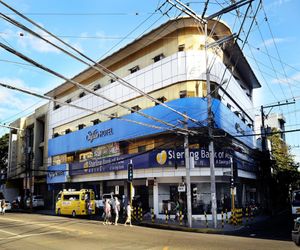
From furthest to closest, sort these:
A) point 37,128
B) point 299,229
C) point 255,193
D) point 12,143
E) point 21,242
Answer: point 12,143 < point 37,128 < point 255,193 < point 21,242 < point 299,229

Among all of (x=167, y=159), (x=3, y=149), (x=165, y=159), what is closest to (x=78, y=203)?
(x=165, y=159)

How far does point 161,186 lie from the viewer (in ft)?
90.7

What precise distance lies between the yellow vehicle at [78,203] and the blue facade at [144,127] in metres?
5.60

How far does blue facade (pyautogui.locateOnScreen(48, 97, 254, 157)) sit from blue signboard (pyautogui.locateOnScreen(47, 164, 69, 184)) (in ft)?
6.11

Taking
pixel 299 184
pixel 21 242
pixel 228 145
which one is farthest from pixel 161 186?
pixel 299 184

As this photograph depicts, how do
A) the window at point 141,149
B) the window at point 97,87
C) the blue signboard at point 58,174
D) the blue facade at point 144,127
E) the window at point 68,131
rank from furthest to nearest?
1. the window at point 68,131
2. the blue signboard at point 58,174
3. the window at point 97,87
4. the window at point 141,149
5. the blue facade at point 144,127

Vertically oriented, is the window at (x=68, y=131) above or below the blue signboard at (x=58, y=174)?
above

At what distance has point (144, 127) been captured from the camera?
28562mm

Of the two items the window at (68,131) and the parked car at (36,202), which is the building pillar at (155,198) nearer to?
the window at (68,131)

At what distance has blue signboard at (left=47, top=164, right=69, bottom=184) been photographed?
127 ft

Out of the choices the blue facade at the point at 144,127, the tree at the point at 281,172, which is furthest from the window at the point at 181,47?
the tree at the point at 281,172

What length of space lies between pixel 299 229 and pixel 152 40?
23.1m

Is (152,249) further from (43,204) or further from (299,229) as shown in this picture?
(43,204)

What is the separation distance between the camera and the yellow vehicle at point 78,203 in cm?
2987
